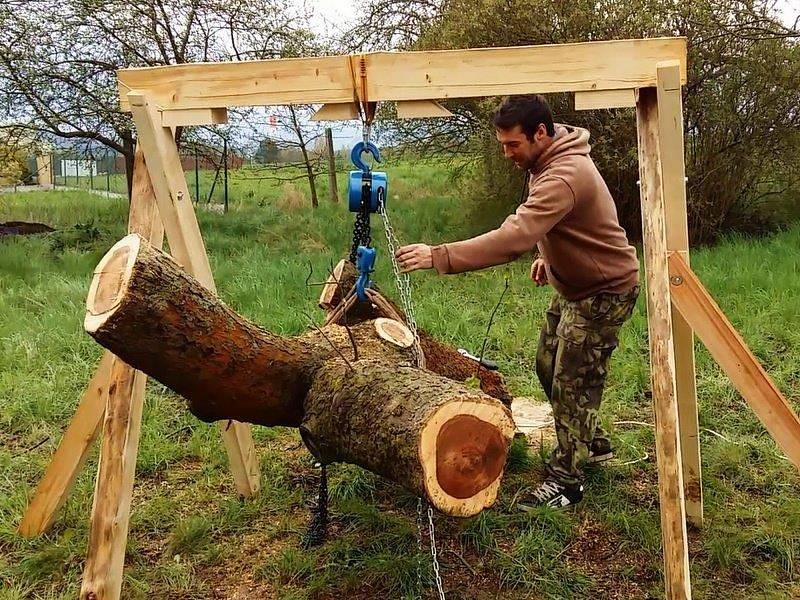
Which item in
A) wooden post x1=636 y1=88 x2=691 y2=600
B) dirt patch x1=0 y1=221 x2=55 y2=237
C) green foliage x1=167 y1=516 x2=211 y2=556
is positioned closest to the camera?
wooden post x1=636 y1=88 x2=691 y2=600

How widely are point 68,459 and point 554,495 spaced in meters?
2.14

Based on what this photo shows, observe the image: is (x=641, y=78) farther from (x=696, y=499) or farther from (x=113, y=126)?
(x=113, y=126)

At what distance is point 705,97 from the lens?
8.22 meters

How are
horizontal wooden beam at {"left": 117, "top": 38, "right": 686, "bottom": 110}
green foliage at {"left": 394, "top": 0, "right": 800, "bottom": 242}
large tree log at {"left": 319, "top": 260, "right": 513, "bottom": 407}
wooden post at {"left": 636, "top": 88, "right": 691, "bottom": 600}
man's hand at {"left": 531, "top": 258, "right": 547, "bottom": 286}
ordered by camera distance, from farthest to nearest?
green foliage at {"left": 394, "top": 0, "right": 800, "bottom": 242} → man's hand at {"left": 531, "top": 258, "right": 547, "bottom": 286} → large tree log at {"left": 319, "top": 260, "right": 513, "bottom": 407} → horizontal wooden beam at {"left": 117, "top": 38, "right": 686, "bottom": 110} → wooden post at {"left": 636, "top": 88, "right": 691, "bottom": 600}

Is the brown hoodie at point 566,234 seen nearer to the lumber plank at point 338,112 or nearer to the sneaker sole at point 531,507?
the lumber plank at point 338,112

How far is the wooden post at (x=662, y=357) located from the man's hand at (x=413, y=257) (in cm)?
72

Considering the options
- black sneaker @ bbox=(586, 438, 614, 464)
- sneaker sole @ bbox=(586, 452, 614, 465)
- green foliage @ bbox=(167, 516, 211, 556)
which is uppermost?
black sneaker @ bbox=(586, 438, 614, 464)

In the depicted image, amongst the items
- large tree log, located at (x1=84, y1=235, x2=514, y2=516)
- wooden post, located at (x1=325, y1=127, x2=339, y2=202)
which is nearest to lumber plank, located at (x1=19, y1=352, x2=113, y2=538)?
large tree log, located at (x1=84, y1=235, x2=514, y2=516)

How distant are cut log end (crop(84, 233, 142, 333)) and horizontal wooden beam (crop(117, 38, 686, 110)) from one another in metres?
0.72

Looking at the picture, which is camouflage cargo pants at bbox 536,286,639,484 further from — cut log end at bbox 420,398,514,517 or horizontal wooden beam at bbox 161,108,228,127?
horizontal wooden beam at bbox 161,108,228,127

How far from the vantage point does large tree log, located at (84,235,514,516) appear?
6.95 feet

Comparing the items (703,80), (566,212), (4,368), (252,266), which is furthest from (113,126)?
(566,212)

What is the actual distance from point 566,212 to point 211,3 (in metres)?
8.50

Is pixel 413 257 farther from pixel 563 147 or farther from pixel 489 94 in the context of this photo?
pixel 563 147
